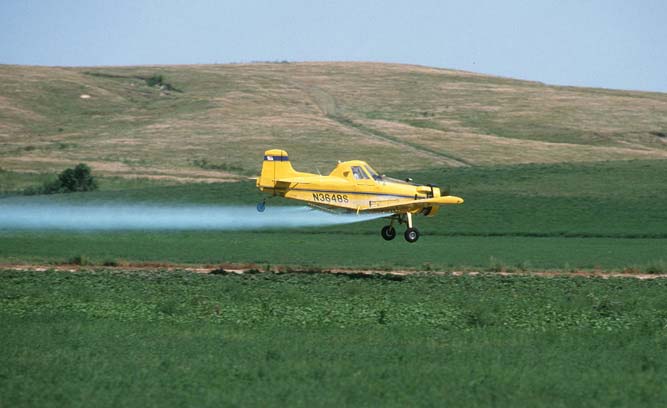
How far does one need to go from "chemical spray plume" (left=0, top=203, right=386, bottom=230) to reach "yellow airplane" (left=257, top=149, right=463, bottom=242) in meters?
17.5

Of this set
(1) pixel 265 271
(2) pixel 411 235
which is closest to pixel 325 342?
(2) pixel 411 235

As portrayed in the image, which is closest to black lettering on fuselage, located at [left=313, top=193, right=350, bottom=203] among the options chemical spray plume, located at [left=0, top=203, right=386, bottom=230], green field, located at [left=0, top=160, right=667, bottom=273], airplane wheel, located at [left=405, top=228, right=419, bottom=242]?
airplane wheel, located at [left=405, top=228, right=419, bottom=242]

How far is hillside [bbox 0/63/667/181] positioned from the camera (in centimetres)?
10169

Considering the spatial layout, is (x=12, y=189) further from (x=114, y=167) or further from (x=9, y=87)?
(x=9, y=87)

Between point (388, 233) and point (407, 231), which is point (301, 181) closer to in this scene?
point (388, 233)

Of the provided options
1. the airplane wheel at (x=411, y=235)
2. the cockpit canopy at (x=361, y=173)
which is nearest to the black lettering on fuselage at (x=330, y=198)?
the cockpit canopy at (x=361, y=173)

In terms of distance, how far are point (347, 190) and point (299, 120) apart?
78088mm

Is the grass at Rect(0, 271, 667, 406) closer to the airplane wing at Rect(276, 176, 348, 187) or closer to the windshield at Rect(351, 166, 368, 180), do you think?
the airplane wing at Rect(276, 176, 348, 187)

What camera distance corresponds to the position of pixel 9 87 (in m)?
140

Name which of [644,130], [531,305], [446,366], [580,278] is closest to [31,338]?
[446,366]

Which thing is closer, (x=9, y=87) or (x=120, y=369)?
(x=120, y=369)

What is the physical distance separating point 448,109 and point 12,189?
219ft

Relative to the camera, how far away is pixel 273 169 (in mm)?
41188

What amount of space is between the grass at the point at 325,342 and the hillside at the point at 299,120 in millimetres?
56023
